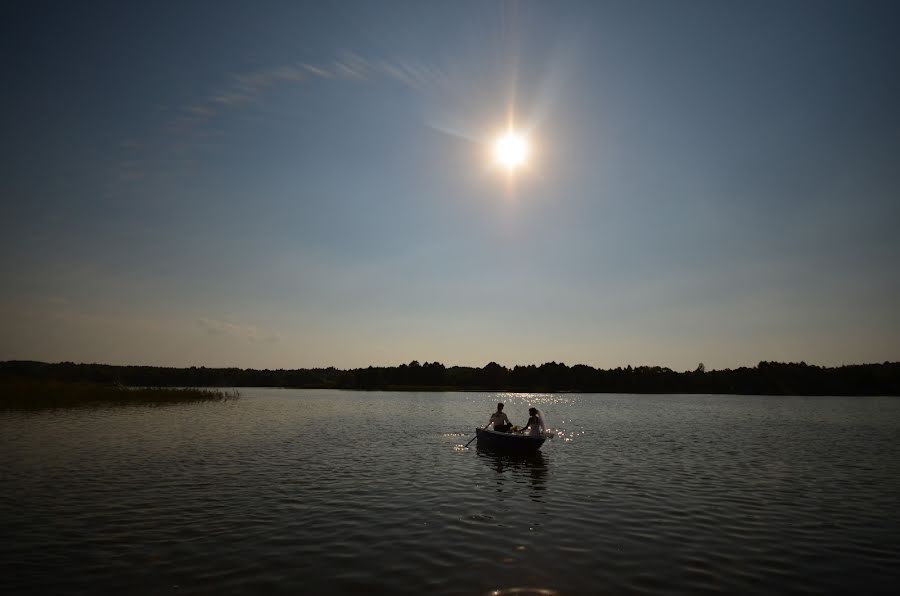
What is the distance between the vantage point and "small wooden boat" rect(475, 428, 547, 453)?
28.4 metres

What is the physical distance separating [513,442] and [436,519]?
1415 cm

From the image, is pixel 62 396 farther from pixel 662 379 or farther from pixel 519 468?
pixel 662 379

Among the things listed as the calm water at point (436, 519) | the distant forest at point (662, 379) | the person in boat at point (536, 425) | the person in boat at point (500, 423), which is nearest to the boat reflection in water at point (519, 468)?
the calm water at point (436, 519)

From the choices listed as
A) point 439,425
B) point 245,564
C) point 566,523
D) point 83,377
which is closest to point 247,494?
point 245,564

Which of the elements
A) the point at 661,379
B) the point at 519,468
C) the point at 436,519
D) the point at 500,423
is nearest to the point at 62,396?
the point at 500,423

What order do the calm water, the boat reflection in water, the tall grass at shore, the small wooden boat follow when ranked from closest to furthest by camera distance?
the calm water, the boat reflection in water, the small wooden boat, the tall grass at shore

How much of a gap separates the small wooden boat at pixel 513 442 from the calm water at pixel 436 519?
814 millimetres

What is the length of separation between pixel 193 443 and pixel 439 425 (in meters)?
25.0

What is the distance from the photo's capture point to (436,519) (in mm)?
15633

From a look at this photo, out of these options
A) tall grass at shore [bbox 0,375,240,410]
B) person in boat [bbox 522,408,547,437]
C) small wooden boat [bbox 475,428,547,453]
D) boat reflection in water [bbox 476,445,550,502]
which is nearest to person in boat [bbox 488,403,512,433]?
small wooden boat [bbox 475,428,547,453]

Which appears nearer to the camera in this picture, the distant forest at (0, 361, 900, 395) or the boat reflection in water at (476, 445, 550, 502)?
the boat reflection in water at (476, 445, 550, 502)

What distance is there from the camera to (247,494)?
1909 centimetres

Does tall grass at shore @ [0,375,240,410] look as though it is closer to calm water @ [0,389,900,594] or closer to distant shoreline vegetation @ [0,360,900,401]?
calm water @ [0,389,900,594]

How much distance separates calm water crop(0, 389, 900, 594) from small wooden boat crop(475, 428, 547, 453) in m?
0.81
